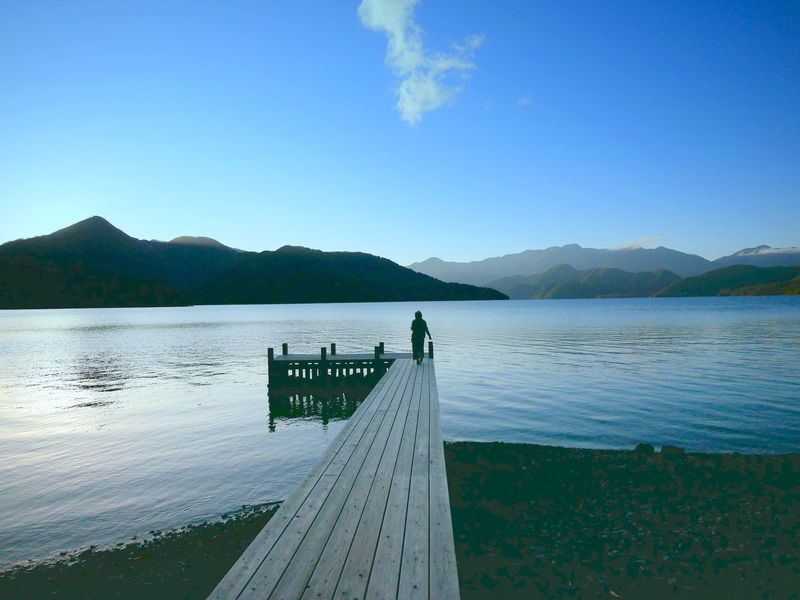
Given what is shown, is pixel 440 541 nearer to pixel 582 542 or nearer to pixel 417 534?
pixel 417 534

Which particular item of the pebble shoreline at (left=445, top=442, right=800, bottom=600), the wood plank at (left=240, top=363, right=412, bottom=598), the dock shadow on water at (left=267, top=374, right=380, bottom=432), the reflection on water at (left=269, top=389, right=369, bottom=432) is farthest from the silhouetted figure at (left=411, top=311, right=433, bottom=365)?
the wood plank at (left=240, top=363, right=412, bottom=598)

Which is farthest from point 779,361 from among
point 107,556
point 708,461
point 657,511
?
point 107,556

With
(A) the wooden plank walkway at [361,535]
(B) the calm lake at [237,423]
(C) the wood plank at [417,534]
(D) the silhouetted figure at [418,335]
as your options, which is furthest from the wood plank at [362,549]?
(D) the silhouetted figure at [418,335]

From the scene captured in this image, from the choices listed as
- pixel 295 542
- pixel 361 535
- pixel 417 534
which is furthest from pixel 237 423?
pixel 417 534

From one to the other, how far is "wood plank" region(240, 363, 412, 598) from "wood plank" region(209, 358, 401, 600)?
87mm

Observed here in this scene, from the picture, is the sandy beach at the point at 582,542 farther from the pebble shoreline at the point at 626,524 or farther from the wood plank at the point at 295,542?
the wood plank at the point at 295,542

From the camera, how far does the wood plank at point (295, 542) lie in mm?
4410

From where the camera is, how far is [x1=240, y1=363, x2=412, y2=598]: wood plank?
14.5 feet

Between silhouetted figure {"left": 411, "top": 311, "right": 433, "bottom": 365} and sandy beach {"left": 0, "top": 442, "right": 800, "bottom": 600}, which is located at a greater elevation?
silhouetted figure {"left": 411, "top": 311, "right": 433, "bottom": 365}

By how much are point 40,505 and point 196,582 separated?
23.1ft

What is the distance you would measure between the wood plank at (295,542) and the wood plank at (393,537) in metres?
0.70

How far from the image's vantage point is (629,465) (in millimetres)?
12727

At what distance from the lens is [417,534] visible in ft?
18.0

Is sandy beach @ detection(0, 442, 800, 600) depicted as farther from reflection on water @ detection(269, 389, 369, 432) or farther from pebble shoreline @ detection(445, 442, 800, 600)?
reflection on water @ detection(269, 389, 369, 432)
